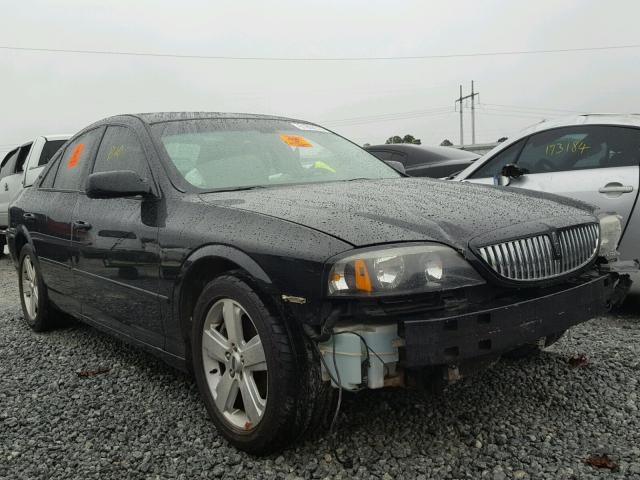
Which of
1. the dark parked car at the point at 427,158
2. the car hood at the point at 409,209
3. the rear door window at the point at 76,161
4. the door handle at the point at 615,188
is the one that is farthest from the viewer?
the dark parked car at the point at 427,158

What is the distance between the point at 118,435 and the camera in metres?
2.83

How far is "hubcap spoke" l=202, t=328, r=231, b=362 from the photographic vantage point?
2.62 meters

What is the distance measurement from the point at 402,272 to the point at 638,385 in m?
1.68

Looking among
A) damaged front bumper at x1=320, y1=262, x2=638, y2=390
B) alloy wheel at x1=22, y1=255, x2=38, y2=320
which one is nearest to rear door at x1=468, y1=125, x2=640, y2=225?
damaged front bumper at x1=320, y1=262, x2=638, y2=390

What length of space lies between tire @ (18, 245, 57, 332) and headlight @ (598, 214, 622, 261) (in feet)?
12.1

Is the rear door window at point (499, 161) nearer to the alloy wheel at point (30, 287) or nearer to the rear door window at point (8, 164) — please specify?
the alloy wheel at point (30, 287)

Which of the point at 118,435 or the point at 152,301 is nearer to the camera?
the point at 118,435

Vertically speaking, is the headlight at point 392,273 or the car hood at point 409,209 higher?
the car hood at point 409,209

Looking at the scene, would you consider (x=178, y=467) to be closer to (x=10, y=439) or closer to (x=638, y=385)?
(x=10, y=439)

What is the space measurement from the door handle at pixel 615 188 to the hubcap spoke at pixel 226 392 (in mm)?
3022

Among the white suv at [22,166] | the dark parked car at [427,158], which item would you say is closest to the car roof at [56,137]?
the white suv at [22,166]

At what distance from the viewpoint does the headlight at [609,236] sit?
289cm

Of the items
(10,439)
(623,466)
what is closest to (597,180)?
(623,466)

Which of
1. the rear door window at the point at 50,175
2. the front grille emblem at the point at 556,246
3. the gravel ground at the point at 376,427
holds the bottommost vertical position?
the gravel ground at the point at 376,427
